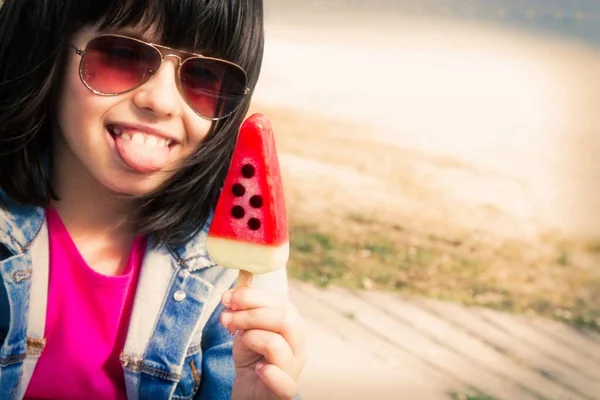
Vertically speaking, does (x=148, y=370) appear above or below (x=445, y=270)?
below

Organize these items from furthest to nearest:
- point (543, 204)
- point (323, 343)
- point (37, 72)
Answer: point (543, 204) → point (323, 343) → point (37, 72)

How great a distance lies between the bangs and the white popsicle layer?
47 cm

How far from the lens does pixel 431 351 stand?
130 inches

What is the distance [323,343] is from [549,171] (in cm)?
256

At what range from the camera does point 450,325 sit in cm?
352

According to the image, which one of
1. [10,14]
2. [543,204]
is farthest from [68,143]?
[543,204]

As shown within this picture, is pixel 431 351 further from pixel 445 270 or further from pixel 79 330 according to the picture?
pixel 79 330

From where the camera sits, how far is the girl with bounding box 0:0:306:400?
163 centimetres

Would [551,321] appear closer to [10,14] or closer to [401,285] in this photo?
[401,285]

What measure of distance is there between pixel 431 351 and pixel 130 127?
209 cm

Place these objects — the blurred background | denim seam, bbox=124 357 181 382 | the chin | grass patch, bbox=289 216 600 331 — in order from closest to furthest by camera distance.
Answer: the chin < denim seam, bbox=124 357 181 382 < the blurred background < grass patch, bbox=289 216 600 331

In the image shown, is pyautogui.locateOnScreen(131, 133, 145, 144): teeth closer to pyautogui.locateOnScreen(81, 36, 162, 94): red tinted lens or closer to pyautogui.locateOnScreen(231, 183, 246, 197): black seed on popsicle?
pyautogui.locateOnScreen(81, 36, 162, 94): red tinted lens

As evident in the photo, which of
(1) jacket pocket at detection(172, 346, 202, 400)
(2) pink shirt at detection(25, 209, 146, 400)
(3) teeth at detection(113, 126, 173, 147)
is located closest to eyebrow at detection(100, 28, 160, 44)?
(3) teeth at detection(113, 126, 173, 147)

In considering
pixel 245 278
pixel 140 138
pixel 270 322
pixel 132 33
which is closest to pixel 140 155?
pixel 140 138
